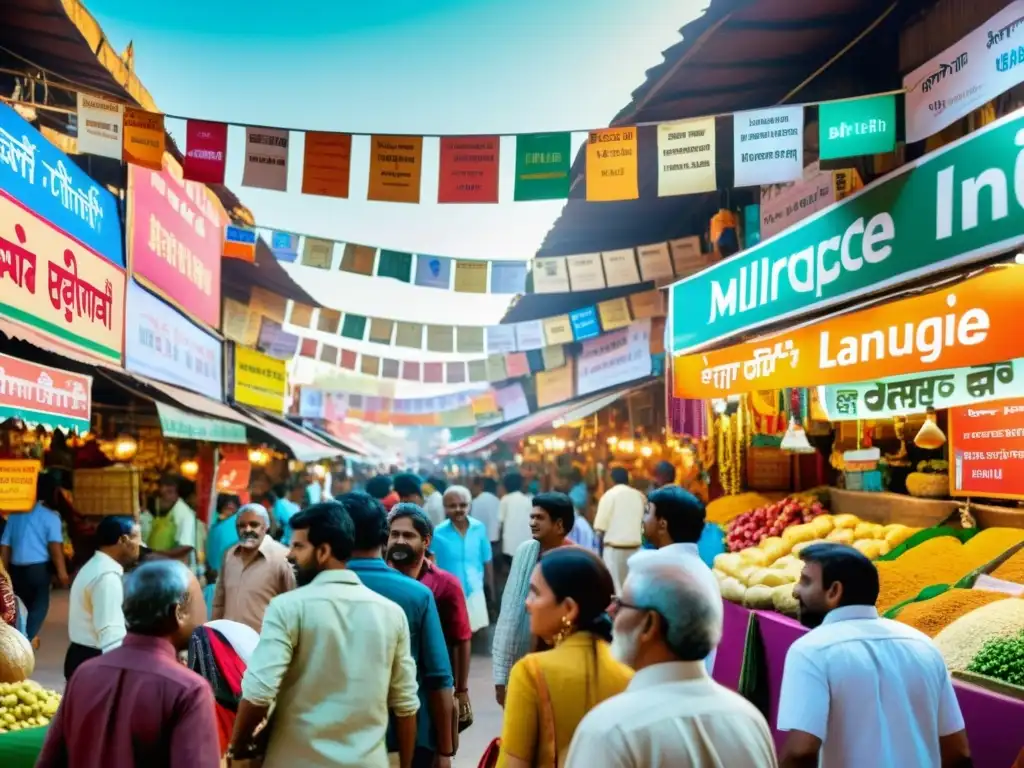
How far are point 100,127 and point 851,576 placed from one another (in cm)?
675

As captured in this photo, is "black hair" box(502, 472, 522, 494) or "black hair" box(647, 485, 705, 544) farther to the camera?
"black hair" box(502, 472, 522, 494)

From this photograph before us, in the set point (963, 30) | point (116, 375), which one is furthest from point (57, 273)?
point (963, 30)

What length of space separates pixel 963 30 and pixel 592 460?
15.9m

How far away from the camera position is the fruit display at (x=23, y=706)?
388 cm

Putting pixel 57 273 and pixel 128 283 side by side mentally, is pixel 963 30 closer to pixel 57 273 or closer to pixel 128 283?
pixel 57 273

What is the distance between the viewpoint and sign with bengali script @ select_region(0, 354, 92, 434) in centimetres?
625

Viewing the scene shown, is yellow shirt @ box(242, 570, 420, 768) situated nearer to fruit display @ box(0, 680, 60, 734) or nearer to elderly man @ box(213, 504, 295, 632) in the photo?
fruit display @ box(0, 680, 60, 734)

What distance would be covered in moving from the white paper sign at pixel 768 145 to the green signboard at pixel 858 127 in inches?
22.2

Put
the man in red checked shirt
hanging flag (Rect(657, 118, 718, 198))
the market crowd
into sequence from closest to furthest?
the market crowd, the man in red checked shirt, hanging flag (Rect(657, 118, 718, 198))

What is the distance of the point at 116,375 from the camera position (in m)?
9.78

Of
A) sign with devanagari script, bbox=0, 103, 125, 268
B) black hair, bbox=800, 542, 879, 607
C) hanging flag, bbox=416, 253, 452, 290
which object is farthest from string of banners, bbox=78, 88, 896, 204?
hanging flag, bbox=416, 253, 452, 290

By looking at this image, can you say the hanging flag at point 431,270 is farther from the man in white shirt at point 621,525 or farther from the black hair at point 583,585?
the black hair at point 583,585

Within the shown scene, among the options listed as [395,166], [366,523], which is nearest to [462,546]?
[395,166]

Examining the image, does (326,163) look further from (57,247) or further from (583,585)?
(583,585)
